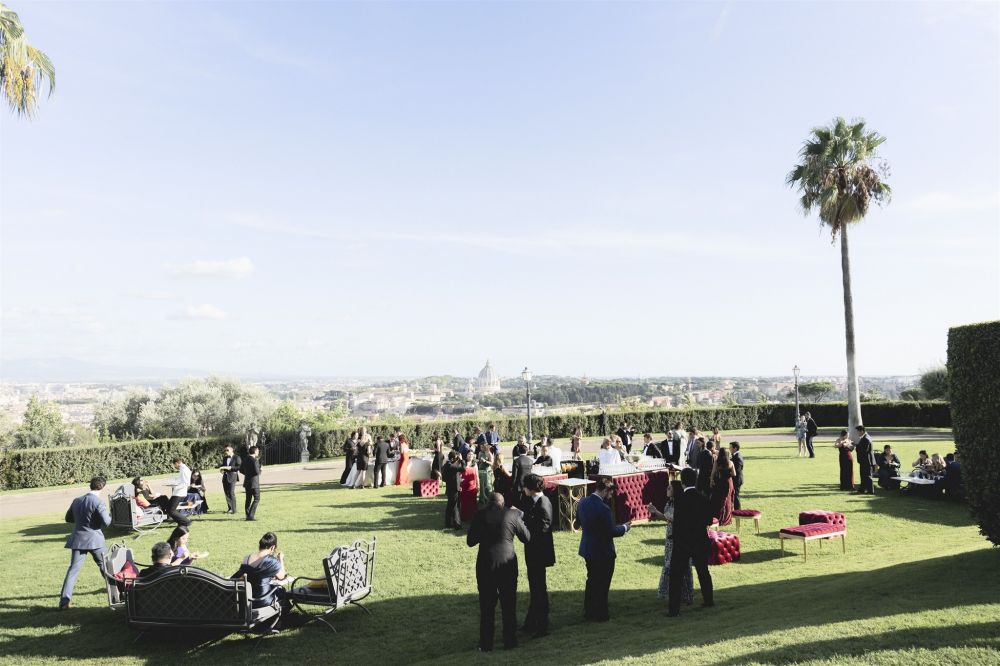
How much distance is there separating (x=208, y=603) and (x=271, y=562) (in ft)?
2.57

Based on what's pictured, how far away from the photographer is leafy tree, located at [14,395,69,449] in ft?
120

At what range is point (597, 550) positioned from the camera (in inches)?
316

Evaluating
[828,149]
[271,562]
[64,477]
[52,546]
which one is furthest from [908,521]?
[64,477]

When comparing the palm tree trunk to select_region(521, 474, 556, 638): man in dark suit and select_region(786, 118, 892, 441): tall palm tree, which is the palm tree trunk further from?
select_region(521, 474, 556, 638): man in dark suit

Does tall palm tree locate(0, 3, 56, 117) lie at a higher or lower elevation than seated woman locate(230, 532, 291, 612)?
higher

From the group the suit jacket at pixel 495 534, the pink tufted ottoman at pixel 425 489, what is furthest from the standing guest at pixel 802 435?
the suit jacket at pixel 495 534

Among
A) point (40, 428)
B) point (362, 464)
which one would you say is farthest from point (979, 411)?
point (40, 428)

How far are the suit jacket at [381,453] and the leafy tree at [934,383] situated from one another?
44935mm

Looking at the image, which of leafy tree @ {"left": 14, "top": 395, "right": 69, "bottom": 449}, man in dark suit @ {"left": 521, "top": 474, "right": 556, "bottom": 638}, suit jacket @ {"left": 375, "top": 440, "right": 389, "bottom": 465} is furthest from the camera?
leafy tree @ {"left": 14, "top": 395, "right": 69, "bottom": 449}

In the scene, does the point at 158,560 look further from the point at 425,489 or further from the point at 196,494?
the point at 425,489

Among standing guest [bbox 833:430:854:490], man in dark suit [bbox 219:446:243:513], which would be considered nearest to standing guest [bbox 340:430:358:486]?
man in dark suit [bbox 219:446:243:513]

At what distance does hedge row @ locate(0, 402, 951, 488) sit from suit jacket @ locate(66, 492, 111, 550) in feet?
68.2

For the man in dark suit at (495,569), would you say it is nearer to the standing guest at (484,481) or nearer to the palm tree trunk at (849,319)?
the standing guest at (484,481)

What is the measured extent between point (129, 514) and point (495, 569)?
1100 centimetres
